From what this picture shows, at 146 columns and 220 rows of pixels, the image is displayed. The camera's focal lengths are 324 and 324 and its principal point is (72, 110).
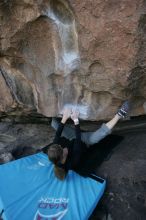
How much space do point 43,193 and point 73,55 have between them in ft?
4.92

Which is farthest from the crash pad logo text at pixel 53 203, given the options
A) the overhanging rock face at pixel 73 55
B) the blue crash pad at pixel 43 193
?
the overhanging rock face at pixel 73 55

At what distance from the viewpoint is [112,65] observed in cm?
303

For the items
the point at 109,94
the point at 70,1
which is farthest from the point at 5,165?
the point at 70,1

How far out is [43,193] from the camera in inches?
137

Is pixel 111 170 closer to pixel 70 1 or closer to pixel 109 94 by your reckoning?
pixel 109 94

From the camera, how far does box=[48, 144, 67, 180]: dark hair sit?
11.1 ft

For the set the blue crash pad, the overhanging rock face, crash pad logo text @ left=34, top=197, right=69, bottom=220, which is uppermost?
the overhanging rock face

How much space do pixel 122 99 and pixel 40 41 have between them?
1035 millimetres

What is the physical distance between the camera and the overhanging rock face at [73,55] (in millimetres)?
2816

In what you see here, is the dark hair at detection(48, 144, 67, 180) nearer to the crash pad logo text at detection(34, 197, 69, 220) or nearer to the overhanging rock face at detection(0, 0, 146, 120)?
the crash pad logo text at detection(34, 197, 69, 220)

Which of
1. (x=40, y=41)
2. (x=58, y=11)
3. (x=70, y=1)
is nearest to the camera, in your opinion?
(x=70, y=1)

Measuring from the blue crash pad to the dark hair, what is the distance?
0.08 meters

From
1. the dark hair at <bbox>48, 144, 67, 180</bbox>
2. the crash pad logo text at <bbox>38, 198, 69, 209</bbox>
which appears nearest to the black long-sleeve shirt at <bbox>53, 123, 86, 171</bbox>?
the dark hair at <bbox>48, 144, 67, 180</bbox>

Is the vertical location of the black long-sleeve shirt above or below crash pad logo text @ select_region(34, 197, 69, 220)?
above
